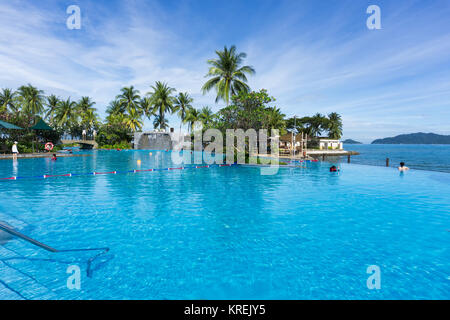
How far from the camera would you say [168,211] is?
9375mm

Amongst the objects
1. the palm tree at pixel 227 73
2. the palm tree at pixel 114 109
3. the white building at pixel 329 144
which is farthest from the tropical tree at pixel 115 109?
the white building at pixel 329 144

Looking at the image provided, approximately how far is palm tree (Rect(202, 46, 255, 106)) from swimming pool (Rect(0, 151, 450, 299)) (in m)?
22.1

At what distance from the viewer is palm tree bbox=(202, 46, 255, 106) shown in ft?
101

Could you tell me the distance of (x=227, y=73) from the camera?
3102cm

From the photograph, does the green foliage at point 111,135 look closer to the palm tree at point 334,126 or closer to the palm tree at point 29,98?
the palm tree at point 29,98

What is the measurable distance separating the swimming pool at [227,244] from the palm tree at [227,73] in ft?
72.3

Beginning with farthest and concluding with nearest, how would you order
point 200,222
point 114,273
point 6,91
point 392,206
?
point 6,91 < point 392,206 < point 200,222 < point 114,273

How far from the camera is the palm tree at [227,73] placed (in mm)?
30688

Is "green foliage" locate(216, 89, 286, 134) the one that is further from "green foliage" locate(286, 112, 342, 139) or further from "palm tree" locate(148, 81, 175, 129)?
"green foliage" locate(286, 112, 342, 139)

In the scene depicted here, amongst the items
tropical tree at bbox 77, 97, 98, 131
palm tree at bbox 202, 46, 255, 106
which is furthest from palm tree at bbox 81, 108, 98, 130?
palm tree at bbox 202, 46, 255, 106

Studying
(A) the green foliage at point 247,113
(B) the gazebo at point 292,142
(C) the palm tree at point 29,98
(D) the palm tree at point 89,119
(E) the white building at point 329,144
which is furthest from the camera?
(E) the white building at point 329,144

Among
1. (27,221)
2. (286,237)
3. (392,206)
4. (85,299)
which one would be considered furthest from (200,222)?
(392,206)
